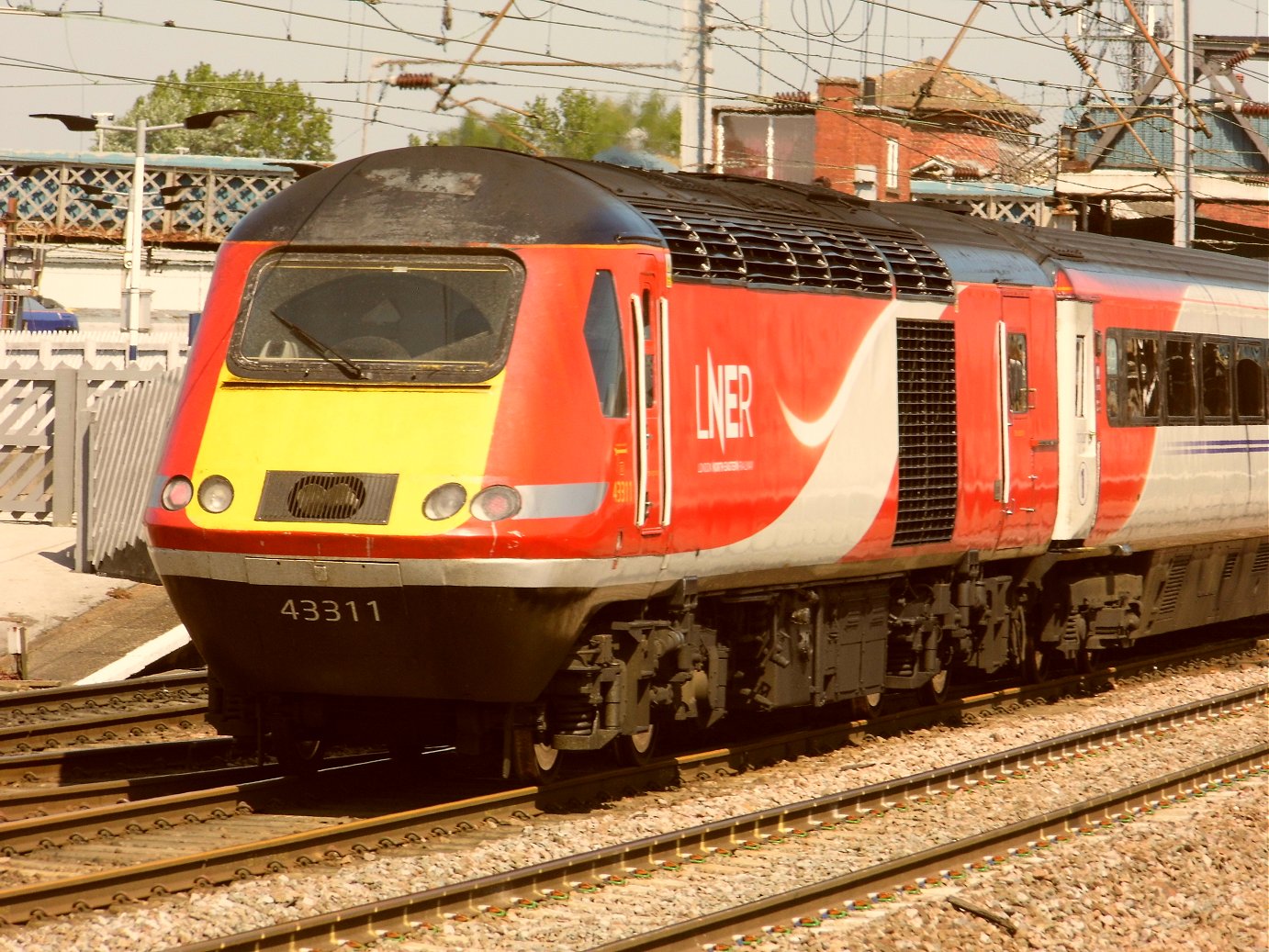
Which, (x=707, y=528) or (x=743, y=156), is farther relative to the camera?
(x=743, y=156)

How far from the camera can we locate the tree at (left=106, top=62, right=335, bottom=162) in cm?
9419

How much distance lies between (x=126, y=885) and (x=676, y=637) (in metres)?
3.56

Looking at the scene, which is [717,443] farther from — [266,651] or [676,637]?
[266,651]

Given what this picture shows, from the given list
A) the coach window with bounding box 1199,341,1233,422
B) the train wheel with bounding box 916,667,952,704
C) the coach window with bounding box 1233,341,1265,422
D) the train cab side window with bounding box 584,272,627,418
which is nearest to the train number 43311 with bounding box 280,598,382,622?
the train cab side window with bounding box 584,272,627,418

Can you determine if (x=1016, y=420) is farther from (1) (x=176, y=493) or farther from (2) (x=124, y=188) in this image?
(2) (x=124, y=188)

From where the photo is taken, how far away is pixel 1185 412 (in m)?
17.4

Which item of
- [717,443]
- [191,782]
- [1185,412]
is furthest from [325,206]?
[1185,412]

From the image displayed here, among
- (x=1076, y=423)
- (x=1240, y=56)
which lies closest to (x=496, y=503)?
(x=1076, y=423)

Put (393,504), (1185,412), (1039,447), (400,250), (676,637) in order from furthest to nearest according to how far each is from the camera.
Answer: (1185,412)
(1039,447)
(676,637)
(400,250)
(393,504)

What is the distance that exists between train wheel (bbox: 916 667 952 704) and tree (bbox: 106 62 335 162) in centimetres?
8056

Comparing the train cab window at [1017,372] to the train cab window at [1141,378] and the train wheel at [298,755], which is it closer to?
the train cab window at [1141,378]

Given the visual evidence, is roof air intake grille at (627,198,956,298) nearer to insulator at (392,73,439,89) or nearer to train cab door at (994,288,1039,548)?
train cab door at (994,288,1039,548)

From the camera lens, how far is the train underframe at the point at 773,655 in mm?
10383

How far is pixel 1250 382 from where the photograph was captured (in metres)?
18.6
